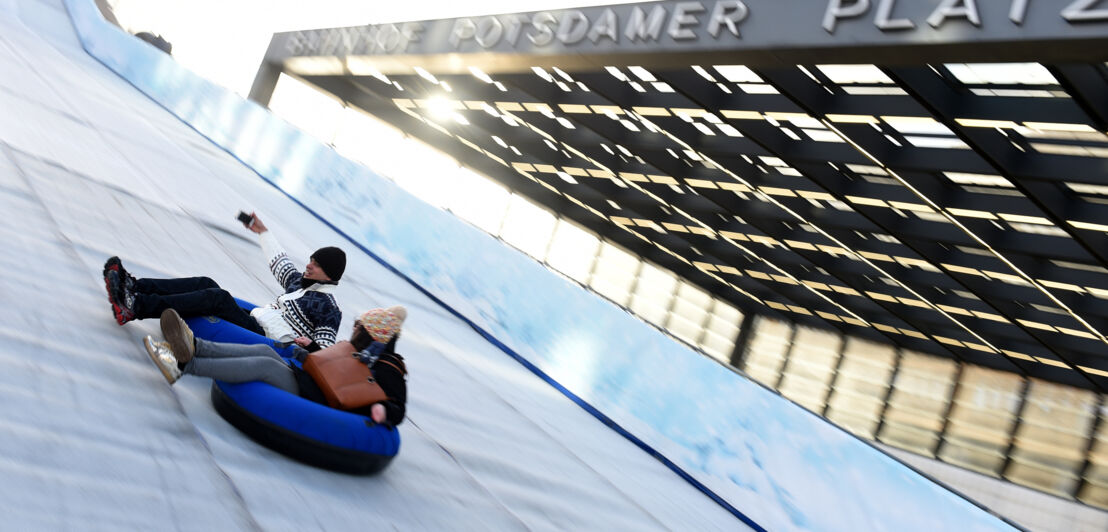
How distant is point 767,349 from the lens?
41.0 m

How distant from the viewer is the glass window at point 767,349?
4000cm

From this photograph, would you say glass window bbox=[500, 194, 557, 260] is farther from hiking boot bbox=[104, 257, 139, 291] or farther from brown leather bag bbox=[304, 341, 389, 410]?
brown leather bag bbox=[304, 341, 389, 410]

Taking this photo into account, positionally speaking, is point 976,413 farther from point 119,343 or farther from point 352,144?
point 119,343

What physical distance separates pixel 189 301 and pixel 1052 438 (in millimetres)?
31387

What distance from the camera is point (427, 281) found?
13.5m

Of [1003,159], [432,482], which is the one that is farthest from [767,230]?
[432,482]

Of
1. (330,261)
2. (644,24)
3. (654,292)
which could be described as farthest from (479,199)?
(330,261)

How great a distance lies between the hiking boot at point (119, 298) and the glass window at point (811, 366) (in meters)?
34.2

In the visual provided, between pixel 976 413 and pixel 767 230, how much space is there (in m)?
11.0

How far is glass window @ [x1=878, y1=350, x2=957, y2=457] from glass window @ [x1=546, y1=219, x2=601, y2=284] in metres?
14.9

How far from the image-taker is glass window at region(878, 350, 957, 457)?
3347 centimetres

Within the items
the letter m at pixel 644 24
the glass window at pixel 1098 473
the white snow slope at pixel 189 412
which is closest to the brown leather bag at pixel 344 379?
the white snow slope at pixel 189 412

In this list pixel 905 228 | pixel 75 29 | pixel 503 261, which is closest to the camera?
pixel 503 261

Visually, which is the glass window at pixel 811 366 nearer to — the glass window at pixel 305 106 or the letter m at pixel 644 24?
the glass window at pixel 305 106
